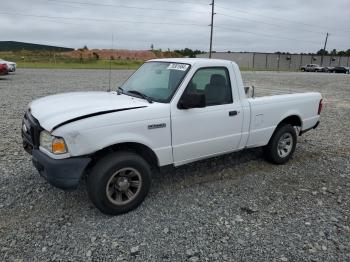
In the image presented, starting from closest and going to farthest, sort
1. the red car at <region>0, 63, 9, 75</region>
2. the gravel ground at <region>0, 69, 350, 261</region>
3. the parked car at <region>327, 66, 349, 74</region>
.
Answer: the gravel ground at <region>0, 69, 350, 261</region> < the red car at <region>0, 63, 9, 75</region> < the parked car at <region>327, 66, 349, 74</region>

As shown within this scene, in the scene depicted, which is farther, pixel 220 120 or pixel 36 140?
pixel 220 120

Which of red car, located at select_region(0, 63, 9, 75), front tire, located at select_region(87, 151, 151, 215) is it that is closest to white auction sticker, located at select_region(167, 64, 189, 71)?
front tire, located at select_region(87, 151, 151, 215)

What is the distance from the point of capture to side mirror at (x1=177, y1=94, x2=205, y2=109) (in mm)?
4082

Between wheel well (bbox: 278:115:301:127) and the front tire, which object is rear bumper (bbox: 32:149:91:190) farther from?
wheel well (bbox: 278:115:301:127)

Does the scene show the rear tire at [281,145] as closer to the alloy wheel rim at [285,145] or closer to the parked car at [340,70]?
the alloy wheel rim at [285,145]

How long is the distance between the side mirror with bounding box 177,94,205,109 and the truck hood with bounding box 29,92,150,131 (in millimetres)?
449

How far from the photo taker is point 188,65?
4.55 metres

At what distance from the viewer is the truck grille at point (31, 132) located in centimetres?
381

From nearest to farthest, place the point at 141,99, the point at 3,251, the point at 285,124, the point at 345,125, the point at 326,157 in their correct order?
1. the point at 3,251
2. the point at 141,99
3. the point at 285,124
4. the point at 326,157
5. the point at 345,125

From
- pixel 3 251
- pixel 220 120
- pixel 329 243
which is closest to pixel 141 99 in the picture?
pixel 220 120

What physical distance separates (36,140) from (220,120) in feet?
7.93

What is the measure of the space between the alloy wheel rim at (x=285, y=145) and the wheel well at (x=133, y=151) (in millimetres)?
2598

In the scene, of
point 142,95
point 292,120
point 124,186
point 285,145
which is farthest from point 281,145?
point 124,186

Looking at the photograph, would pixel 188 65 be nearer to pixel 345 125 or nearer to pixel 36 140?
pixel 36 140
